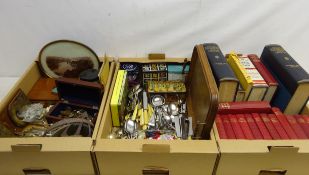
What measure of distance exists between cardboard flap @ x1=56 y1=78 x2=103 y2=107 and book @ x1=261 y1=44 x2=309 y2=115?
26.5 inches

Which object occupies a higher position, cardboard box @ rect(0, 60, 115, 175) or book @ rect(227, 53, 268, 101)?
book @ rect(227, 53, 268, 101)

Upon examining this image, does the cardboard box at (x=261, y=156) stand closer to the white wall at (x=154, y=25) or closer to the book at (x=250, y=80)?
the book at (x=250, y=80)

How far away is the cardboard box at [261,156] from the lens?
2.18 feet

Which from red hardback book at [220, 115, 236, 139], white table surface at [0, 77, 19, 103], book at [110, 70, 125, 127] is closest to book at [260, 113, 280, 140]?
Answer: red hardback book at [220, 115, 236, 139]

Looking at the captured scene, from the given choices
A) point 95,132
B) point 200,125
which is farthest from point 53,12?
point 200,125

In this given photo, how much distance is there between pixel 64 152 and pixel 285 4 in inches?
41.0

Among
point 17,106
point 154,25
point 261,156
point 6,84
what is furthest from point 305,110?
point 6,84

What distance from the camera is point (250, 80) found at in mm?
829

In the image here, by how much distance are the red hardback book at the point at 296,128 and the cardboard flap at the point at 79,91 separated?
2.25 ft

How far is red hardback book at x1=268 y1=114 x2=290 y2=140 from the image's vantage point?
2.39ft

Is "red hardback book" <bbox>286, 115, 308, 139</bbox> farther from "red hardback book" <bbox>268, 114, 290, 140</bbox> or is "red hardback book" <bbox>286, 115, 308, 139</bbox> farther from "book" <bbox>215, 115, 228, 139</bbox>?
"book" <bbox>215, 115, 228, 139</bbox>

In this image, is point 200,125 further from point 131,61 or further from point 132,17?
point 132,17

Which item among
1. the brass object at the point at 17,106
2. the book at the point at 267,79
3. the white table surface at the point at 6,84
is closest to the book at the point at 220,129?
the book at the point at 267,79

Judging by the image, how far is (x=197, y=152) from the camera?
664mm
